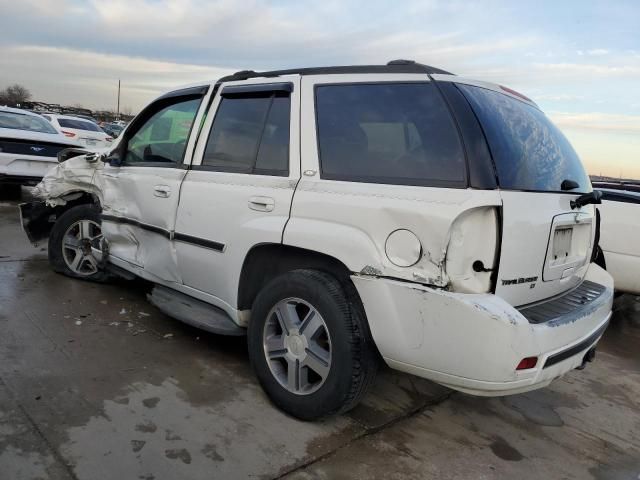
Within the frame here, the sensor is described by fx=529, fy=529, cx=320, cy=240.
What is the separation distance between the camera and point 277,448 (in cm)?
270

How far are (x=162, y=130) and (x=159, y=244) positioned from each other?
94cm

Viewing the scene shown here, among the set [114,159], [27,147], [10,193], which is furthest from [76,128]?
[114,159]

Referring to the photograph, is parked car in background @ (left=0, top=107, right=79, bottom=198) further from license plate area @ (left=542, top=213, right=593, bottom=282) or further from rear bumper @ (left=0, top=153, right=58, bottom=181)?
license plate area @ (left=542, top=213, right=593, bottom=282)

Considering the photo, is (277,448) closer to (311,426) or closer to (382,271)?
(311,426)

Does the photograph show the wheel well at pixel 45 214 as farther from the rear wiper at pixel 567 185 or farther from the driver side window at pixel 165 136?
the rear wiper at pixel 567 185

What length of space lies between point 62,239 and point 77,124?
1279cm

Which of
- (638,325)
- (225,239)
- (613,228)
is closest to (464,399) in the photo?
(225,239)

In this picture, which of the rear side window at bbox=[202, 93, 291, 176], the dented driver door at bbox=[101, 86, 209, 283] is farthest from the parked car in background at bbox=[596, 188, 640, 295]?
the dented driver door at bbox=[101, 86, 209, 283]

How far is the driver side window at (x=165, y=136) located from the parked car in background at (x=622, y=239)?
4.02m

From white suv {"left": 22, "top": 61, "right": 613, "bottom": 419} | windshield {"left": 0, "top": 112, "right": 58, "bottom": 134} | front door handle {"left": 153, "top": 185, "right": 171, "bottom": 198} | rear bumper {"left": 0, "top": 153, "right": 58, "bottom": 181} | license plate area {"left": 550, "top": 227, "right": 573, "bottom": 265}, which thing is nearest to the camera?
white suv {"left": 22, "top": 61, "right": 613, "bottom": 419}

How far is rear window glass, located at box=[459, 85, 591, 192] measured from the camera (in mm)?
2555

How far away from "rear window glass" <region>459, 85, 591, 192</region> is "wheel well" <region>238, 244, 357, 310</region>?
935 mm

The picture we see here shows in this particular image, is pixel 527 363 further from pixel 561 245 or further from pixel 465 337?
pixel 561 245

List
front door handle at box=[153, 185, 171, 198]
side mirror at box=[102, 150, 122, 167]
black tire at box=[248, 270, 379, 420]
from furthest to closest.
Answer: side mirror at box=[102, 150, 122, 167], front door handle at box=[153, 185, 171, 198], black tire at box=[248, 270, 379, 420]
